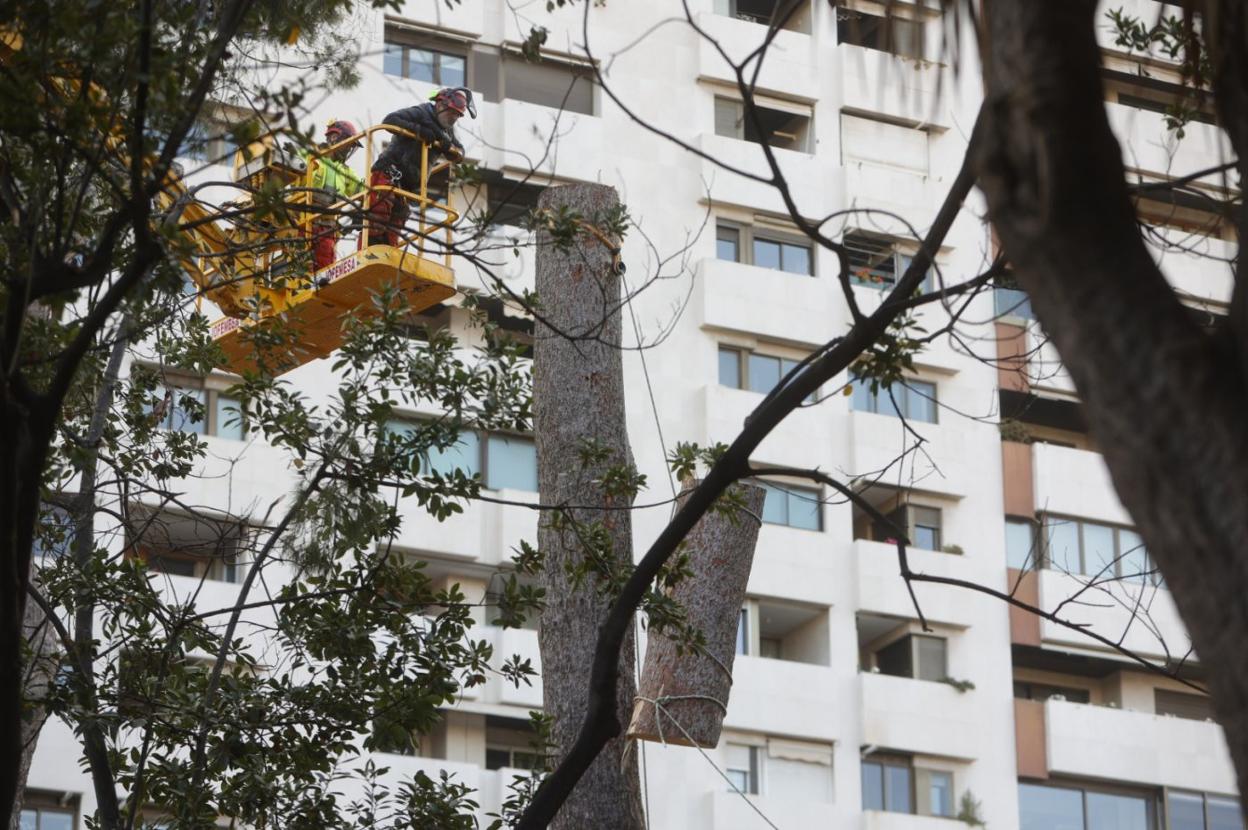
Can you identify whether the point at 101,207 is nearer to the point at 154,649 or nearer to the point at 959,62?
the point at 154,649

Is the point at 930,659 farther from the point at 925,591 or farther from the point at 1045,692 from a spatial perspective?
the point at 1045,692

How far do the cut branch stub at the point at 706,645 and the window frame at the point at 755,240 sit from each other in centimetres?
2222

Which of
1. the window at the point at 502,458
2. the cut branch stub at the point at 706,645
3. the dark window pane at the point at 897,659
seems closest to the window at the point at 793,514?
the dark window pane at the point at 897,659

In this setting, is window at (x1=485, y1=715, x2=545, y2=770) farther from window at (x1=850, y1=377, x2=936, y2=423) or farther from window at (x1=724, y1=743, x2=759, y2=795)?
window at (x1=850, y1=377, x2=936, y2=423)

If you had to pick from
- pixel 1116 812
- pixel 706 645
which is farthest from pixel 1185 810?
pixel 706 645

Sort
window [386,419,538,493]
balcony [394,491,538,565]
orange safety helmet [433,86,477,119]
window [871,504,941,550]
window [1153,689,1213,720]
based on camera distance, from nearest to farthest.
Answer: orange safety helmet [433,86,477,119], balcony [394,491,538,565], window [386,419,538,493], window [871,504,941,550], window [1153,689,1213,720]

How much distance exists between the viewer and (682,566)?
824cm

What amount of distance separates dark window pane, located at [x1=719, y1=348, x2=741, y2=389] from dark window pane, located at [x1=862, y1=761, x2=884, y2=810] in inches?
215

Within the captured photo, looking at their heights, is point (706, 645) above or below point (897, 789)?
below

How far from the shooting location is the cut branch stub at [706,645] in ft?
27.1

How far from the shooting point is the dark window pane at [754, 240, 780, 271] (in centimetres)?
3106

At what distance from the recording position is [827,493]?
31281 mm

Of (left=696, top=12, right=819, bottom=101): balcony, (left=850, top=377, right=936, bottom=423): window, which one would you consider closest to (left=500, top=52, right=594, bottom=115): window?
(left=696, top=12, right=819, bottom=101): balcony

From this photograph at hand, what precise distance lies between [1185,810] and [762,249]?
10.0 m
